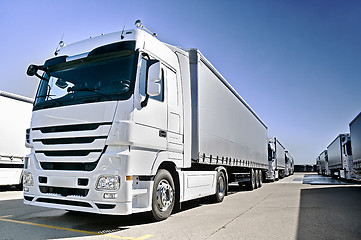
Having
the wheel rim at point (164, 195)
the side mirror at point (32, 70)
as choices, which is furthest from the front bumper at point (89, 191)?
the side mirror at point (32, 70)

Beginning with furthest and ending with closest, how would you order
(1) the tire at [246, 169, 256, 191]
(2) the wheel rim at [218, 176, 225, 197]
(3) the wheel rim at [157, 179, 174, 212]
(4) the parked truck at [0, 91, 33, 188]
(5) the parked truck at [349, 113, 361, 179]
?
(5) the parked truck at [349, 113, 361, 179], (1) the tire at [246, 169, 256, 191], (4) the parked truck at [0, 91, 33, 188], (2) the wheel rim at [218, 176, 225, 197], (3) the wheel rim at [157, 179, 174, 212]

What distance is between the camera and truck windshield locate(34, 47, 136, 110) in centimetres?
489

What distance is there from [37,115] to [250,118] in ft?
35.8

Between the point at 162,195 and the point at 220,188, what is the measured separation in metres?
3.79

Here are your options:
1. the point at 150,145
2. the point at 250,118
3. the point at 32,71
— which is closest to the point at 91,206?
the point at 150,145

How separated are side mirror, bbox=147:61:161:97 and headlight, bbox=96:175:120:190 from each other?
1483 mm

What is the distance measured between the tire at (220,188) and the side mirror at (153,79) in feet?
14.6

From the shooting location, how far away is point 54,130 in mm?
5059

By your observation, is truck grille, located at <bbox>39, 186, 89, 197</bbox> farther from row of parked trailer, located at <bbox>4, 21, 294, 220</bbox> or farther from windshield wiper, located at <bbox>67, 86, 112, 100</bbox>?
windshield wiper, located at <bbox>67, 86, 112, 100</bbox>

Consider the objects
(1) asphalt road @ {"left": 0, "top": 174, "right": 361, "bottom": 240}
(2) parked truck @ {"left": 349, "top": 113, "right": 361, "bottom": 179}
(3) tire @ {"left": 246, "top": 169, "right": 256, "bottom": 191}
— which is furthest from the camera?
(2) parked truck @ {"left": 349, "top": 113, "right": 361, "bottom": 179}

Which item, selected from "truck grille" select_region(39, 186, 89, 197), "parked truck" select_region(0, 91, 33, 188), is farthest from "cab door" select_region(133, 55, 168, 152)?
"parked truck" select_region(0, 91, 33, 188)

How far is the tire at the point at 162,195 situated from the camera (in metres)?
5.29

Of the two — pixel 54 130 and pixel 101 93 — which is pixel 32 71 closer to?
pixel 54 130

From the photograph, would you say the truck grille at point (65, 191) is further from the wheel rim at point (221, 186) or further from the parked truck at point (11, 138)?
the parked truck at point (11, 138)
